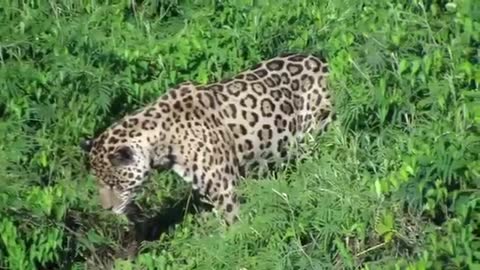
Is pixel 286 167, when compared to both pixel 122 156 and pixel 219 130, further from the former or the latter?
pixel 122 156

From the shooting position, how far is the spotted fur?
8.44 metres

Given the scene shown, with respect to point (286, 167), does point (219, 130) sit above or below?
above

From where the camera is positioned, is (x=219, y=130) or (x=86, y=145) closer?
(x=86, y=145)

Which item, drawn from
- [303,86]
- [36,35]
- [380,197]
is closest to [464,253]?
[380,197]

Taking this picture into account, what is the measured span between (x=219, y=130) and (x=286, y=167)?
470mm

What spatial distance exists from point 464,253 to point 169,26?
A: 14.6 ft

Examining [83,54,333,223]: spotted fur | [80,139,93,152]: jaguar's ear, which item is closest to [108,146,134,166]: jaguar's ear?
[83,54,333,223]: spotted fur

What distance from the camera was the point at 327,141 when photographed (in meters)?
8.56

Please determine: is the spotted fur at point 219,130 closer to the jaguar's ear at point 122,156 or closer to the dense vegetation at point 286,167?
the jaguar's ear at point 122,156

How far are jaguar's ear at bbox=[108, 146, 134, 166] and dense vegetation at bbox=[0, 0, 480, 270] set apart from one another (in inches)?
9.4

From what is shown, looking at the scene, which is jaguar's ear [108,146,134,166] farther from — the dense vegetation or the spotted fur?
the dense vegetation

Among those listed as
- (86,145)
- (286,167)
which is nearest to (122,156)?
(86,145)

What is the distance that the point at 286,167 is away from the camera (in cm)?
866

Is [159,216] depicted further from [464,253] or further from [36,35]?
[464,253]
